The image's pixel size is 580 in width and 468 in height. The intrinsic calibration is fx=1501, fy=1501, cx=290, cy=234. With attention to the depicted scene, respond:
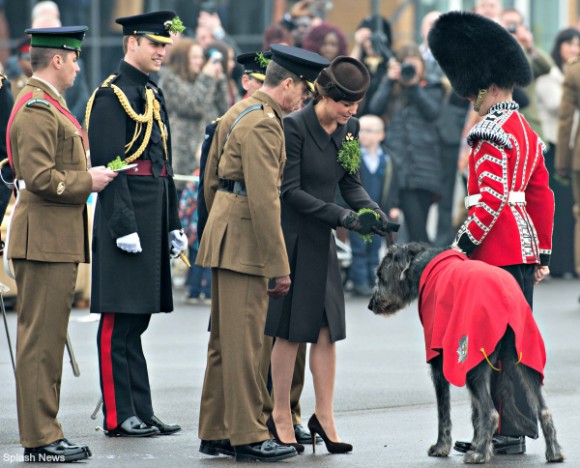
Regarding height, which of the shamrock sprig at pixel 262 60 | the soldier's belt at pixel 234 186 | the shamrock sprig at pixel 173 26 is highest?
the shamrock sprig at pixel 173 26

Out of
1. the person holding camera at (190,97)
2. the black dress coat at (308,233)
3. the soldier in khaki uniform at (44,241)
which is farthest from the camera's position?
the person holding camera at (190,97)

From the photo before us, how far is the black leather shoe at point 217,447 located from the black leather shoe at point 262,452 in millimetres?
99

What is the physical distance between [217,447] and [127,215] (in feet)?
4.44

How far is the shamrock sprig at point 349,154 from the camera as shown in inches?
316

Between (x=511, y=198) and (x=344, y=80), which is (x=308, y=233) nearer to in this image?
(x=344, y=80)

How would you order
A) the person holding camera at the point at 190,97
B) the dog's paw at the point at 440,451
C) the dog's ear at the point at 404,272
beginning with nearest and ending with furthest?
1. the dog's paw at the point at 440,451
2. the dog's ear at the point at 404,272
3. the person holding camera at the point at 190,97

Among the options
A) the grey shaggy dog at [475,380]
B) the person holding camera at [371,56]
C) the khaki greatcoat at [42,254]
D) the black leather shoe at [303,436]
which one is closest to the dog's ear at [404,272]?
the grey shaggy dog at [475,380]

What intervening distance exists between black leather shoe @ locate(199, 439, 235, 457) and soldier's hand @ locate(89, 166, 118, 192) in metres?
1.39

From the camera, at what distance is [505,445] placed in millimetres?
7879

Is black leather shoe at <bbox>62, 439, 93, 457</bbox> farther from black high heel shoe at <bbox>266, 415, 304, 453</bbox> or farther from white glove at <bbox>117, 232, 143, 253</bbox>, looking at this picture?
white glove at <bbox>117, 232, 143, 253</bbox>

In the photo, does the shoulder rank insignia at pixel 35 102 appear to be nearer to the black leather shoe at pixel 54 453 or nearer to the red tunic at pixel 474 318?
the black leather shoe at pixel 54 453

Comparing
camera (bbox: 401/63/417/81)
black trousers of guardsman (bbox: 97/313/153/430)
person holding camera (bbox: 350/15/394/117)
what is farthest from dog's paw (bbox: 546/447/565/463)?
person holding camera (bbox: 350/15/394/117)

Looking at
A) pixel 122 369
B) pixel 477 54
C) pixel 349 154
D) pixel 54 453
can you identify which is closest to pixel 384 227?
pixel 349 154

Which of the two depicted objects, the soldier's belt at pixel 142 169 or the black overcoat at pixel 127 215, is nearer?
the black overcoat at pixel 127 215
